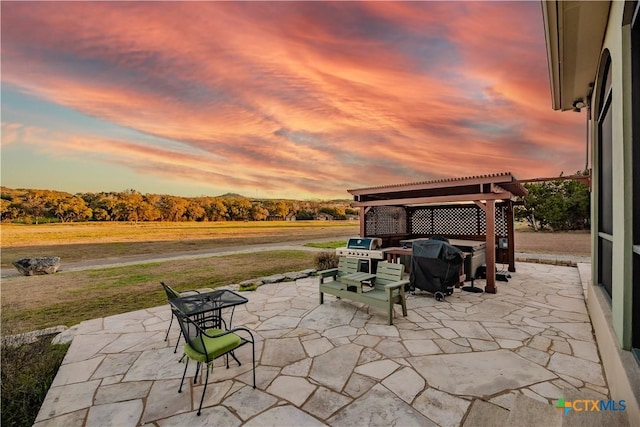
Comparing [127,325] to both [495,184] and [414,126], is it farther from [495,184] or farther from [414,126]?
[414,126]

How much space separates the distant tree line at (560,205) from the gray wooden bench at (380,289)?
21.1 metres

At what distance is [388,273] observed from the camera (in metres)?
5.20

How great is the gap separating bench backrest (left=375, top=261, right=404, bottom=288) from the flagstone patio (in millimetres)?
589

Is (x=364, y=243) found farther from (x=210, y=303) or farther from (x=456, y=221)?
(x=210, y=303)

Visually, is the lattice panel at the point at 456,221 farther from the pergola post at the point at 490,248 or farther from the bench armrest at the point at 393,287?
the bench armrest at the point at 393,287

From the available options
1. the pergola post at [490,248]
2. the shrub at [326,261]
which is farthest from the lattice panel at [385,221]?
the pergola post at [490,248]

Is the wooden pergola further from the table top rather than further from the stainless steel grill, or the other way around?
the table top

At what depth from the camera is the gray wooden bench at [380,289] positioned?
4.49m

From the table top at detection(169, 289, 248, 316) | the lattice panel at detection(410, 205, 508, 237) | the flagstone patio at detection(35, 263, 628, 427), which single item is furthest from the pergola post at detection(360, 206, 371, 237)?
the table top at detection(169, 289, 248, 316)

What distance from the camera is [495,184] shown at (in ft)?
21.7

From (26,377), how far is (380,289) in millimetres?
4907

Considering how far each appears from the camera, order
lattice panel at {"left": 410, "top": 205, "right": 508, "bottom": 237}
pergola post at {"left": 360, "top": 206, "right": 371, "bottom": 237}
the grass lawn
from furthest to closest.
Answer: lattice panel at {"left": 410, "top": 205, "right": 508, "bottom": 237} < pergola post at {"left": 360, "top": 206, "right": 371, "bottom": 237} < the grass lawn

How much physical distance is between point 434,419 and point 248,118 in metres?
10.8

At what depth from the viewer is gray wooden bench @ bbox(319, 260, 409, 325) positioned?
14.7 feet
